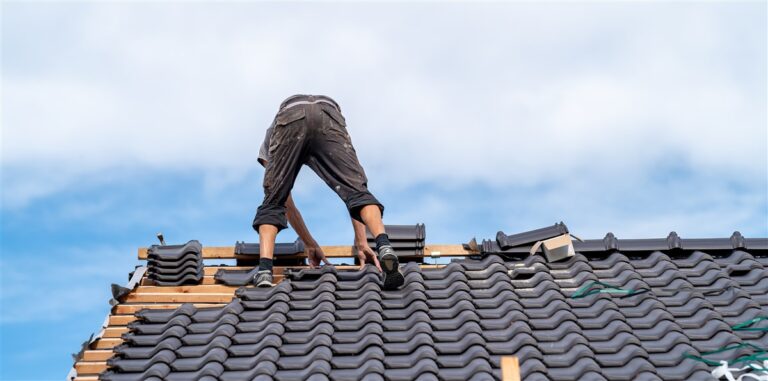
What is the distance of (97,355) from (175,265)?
1.53 meters

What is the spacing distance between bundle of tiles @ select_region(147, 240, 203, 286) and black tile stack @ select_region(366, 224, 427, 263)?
1.55 meters

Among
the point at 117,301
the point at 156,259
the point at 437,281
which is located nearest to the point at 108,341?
the point at 117,301

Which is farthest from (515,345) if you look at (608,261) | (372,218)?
(608,261)

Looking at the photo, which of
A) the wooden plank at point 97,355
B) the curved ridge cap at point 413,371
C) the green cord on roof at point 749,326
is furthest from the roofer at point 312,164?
the green cord on roof at point 749,326

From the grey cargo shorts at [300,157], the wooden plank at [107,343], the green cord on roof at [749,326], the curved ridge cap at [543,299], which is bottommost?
the green cord on roof at [749,326]

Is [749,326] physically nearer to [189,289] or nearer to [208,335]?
[208,335]

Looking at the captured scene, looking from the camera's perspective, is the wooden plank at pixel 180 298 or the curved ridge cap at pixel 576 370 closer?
the curved ridge cap at pixel 576 370

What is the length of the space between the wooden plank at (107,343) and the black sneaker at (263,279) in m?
1.15

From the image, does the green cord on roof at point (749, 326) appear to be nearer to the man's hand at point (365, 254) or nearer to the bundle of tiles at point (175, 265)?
the man's hand at point (365, 254)

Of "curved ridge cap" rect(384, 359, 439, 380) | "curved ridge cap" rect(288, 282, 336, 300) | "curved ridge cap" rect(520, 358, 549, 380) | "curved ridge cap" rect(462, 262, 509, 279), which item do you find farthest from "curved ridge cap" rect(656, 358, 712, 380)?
"curved ridge cap" rect(288, 282, 336, 300)

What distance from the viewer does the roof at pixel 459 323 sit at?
6.02 metres

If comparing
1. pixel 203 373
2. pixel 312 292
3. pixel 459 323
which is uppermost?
pixel 312 292

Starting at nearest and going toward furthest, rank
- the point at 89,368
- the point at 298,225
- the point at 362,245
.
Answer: the point at 89,368, the point at 362,245, the point at 298,225

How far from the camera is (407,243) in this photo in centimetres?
864
